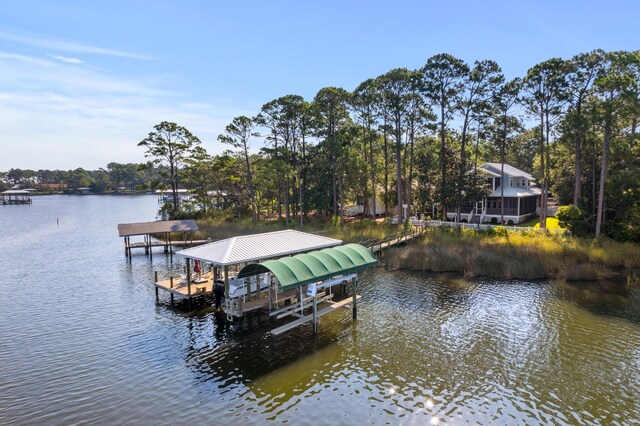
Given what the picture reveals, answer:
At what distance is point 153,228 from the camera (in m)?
42.1

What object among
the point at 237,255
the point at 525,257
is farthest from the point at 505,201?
the point at 237,255

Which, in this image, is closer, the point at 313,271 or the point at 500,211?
the point at 313,271

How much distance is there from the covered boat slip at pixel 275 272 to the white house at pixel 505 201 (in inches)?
1167

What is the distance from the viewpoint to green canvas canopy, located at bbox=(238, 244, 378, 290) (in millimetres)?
17391

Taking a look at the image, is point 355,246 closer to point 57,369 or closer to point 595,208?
point 57,369

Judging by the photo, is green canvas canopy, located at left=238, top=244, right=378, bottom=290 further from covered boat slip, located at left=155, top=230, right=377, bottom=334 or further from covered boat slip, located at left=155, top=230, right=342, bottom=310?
covered boat slip, located at left=155, top=230, right=342, bottom=310

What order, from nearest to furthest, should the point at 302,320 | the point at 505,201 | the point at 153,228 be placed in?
1. the point at 302,320
2. the point at 153,228
3. the point at 505,201

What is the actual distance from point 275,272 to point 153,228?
99.0 feet

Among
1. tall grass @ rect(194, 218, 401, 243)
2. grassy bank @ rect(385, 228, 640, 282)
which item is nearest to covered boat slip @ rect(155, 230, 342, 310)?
grassy bank @ rect(385, 228, 640, 282)

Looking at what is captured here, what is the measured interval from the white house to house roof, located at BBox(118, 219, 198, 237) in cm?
3373

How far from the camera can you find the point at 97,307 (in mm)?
23203

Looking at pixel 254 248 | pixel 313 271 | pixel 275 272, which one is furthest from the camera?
pixel 254 248

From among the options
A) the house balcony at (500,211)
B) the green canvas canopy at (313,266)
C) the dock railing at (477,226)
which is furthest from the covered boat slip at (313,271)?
the house balcony at (500,211)

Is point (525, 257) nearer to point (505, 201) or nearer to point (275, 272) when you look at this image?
point (505, 201)
